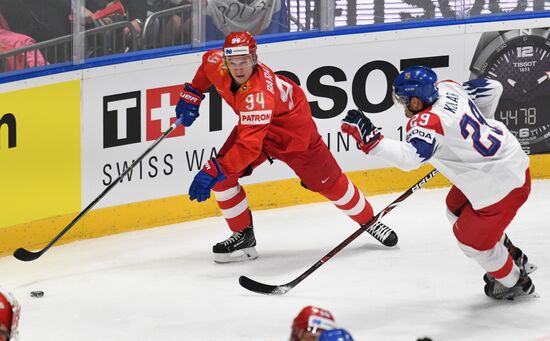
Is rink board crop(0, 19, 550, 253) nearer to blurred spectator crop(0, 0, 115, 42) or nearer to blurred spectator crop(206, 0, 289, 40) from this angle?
blurred spectator crop(206, 0, 289, 40)

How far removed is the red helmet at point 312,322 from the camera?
287 cm

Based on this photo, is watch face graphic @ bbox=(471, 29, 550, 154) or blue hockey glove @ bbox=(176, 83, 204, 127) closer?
blue hockey glove @ bbox=(176, 83, 204, 127)

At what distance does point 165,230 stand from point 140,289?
1084 mm

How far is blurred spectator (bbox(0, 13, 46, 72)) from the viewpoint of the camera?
20.2ft

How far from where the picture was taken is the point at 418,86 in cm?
474

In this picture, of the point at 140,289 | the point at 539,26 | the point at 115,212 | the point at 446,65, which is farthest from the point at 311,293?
the point at 539,26

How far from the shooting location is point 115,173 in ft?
21.4

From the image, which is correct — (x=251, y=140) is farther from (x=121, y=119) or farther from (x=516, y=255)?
(x=121, y=119)

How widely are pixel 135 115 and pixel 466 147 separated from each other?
7.71 feet

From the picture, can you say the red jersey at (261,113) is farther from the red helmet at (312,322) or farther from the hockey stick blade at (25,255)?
the red helmet at (312,322)

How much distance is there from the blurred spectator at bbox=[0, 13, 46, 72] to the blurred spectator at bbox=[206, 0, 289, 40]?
1.03 meters

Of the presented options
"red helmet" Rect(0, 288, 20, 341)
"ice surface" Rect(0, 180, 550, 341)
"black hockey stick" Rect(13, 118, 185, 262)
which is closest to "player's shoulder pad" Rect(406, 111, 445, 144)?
"ice surface" Rect(0, 180, 550, 341)

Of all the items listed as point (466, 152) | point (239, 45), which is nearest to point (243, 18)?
point (239, 45)

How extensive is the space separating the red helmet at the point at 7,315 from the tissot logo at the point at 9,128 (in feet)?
10.2
